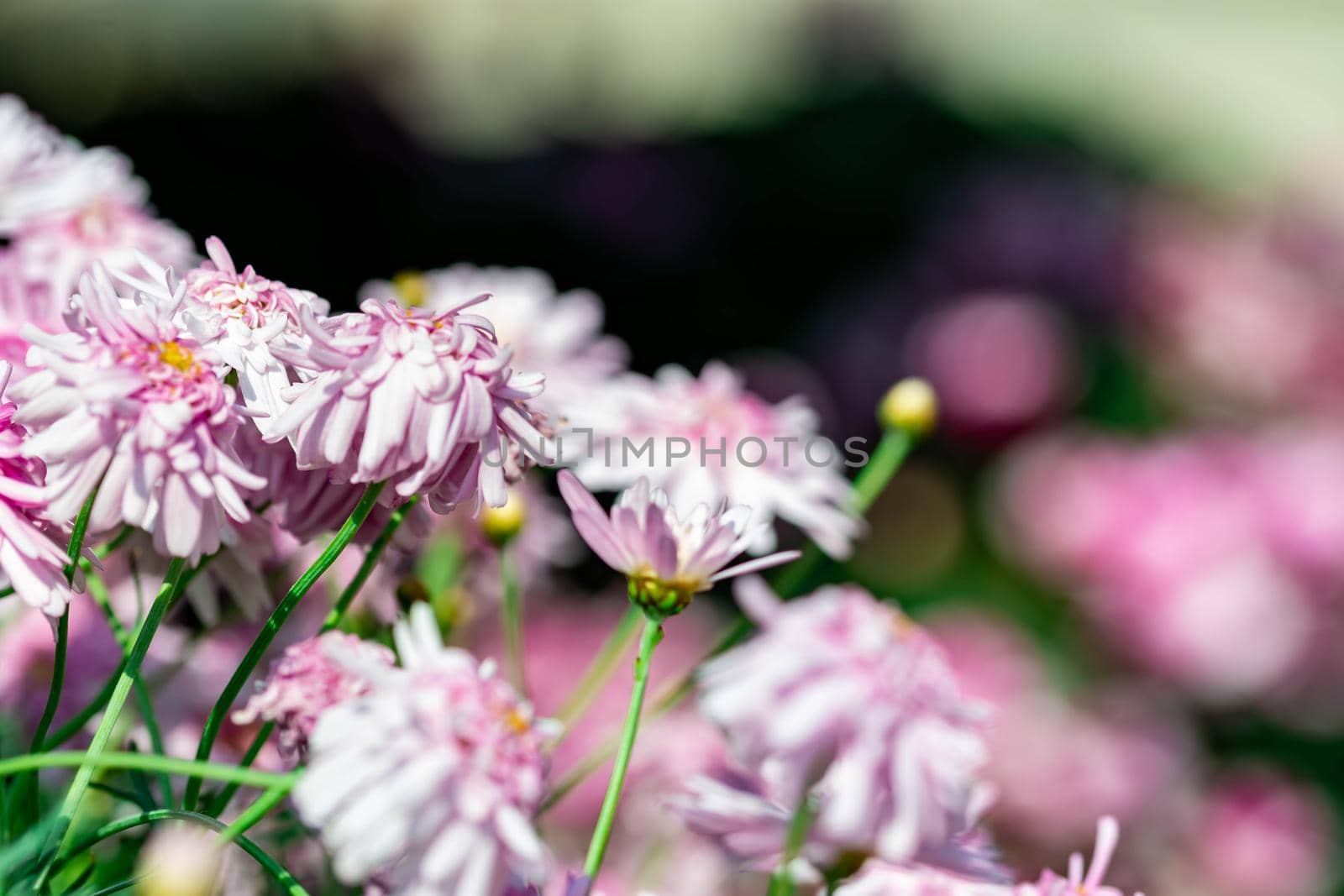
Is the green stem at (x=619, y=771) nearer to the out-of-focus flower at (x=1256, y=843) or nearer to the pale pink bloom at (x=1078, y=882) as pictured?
the pale pink bloom at (x=1078, y=882)

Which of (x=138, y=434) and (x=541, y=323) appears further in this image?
(x=541, y=323)

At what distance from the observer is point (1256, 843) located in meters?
1.45

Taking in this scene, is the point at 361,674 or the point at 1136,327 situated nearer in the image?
the point at 361,674

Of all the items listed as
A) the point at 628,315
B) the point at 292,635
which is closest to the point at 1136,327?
the point at 628,315

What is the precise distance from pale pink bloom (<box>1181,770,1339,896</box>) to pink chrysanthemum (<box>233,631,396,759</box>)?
1195 mm

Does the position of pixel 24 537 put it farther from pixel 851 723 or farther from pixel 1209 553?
pixel 1209 553

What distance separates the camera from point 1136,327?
2.21 m

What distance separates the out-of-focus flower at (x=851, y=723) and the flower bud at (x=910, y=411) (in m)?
0.28

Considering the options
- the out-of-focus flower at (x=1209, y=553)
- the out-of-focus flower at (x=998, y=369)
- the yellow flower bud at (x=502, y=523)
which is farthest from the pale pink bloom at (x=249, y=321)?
the out-of-focus flower at (x=998, y=369)

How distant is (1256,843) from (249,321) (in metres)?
1.31

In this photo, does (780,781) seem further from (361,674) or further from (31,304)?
(31,304)

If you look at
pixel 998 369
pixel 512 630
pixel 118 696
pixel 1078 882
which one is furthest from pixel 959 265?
pixel 118 696

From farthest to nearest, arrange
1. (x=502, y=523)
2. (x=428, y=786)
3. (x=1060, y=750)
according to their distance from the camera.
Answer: (x=1060, y=750), (x=502, y=523), (x=428, y=786)

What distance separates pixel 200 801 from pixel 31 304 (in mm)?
216
